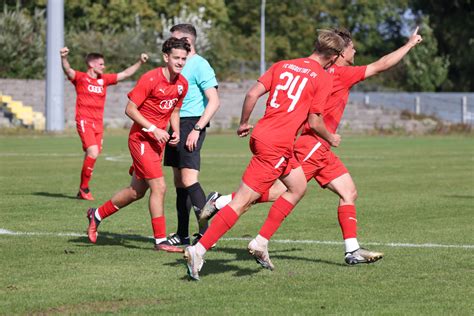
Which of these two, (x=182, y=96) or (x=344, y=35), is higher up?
(x=344, y=35)

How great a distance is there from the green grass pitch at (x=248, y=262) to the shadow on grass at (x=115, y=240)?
0.01 m

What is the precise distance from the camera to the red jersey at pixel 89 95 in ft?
56.6

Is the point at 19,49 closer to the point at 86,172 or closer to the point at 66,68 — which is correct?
the point at 66,68

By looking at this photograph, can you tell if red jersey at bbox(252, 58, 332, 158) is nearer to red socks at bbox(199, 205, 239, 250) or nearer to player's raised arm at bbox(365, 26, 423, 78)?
red socks at bbox(199, 205, 239, 250)

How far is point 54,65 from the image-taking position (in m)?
43.4

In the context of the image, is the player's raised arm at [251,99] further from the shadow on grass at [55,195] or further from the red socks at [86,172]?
the shadow on grass at [55,195]

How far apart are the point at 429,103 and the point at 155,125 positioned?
62.3m

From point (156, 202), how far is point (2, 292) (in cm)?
281

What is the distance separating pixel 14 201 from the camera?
1545 cm

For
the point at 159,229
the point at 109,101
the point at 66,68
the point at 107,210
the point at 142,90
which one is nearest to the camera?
the point at 142,90

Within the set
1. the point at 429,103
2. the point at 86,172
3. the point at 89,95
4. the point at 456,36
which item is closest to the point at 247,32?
the point at 456,36

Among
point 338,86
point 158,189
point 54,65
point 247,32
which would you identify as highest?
point 338,86

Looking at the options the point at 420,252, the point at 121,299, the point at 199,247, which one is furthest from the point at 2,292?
the point at 420,252

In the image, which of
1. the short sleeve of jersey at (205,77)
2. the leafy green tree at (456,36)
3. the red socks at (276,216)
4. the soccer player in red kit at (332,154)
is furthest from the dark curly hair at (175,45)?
the leafy green tree at (456,36)
